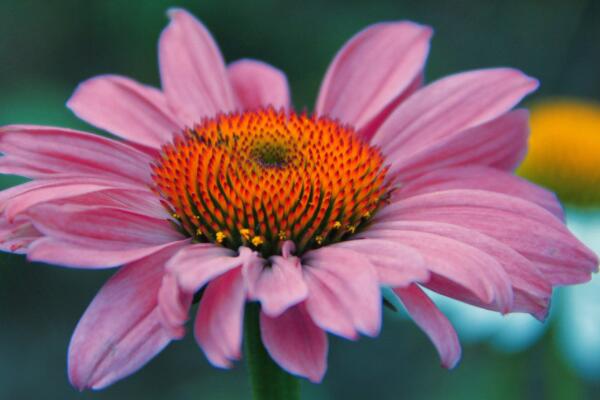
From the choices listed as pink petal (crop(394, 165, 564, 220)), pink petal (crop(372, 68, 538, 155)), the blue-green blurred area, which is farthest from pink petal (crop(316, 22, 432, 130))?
the blue-green blurred area

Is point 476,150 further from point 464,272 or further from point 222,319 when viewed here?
point 222,319

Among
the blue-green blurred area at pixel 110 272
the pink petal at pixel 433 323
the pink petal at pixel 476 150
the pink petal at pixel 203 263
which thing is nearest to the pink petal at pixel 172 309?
the pink petal at pixel 203 263

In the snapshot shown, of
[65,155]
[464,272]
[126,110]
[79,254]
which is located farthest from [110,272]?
[464,272]

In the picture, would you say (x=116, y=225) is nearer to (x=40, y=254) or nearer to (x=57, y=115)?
(x=40, y=254)

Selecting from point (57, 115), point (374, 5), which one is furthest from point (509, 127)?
point (374, 5)

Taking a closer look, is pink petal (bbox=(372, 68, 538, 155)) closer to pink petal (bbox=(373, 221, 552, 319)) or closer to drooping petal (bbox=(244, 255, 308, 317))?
pink petal (bbox=(373, 221, 552, 319))
